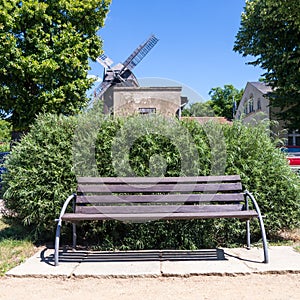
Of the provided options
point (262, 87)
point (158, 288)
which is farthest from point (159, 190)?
point (262, 87)

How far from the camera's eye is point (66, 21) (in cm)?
1378

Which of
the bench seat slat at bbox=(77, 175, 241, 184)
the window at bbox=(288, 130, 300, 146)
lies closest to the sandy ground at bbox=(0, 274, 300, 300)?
the bench seat slat at bbox=(77, 175, 241, 184)

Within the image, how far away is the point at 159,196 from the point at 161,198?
0.04 meters

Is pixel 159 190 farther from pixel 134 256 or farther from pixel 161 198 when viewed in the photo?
pixel 134 256

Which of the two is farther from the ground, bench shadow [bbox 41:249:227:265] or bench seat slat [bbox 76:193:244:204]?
bench seat slat [bbox 76:193:244:204]

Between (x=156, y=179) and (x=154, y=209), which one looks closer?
(x=154, y=209)

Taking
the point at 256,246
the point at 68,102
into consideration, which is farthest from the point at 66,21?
the point at 256,246

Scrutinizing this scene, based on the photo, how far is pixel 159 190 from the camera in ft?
14.8

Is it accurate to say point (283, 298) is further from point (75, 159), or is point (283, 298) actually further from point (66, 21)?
point (66, 21)

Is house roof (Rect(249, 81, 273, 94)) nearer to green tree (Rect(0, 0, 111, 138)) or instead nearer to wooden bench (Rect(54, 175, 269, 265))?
green tree (Rect(0, 0, 111, 138))

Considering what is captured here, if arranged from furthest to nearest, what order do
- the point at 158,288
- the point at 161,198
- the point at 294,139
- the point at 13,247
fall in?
the point at 294,139
the point at 13,247
the point at 161,198
the point at 158,288

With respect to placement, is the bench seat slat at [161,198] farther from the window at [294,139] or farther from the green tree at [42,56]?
the window at [294,139]

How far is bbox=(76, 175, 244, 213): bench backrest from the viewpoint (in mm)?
4383

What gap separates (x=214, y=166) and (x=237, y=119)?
0.89 meters
